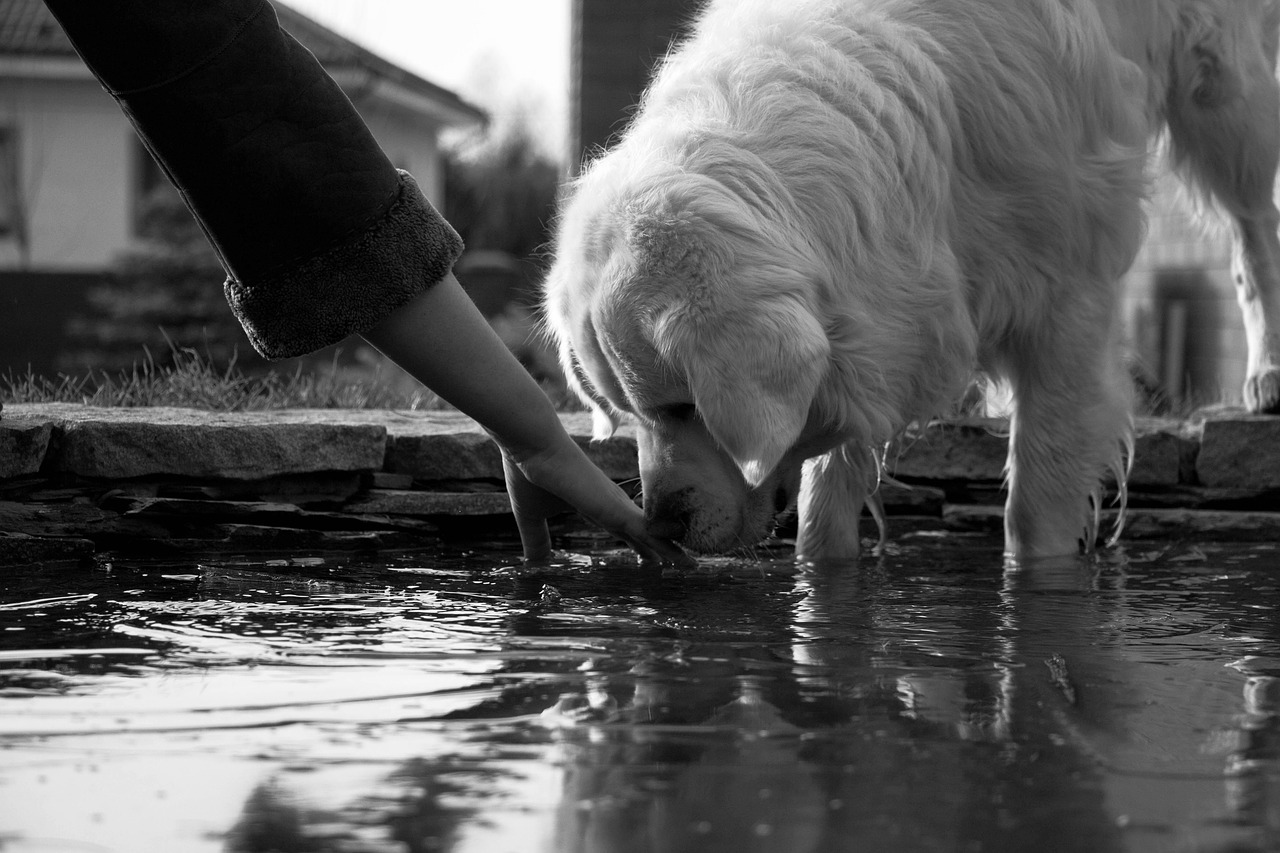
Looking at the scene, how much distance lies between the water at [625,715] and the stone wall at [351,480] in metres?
0.39

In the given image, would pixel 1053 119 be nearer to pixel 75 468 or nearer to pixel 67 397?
pixel 75 468

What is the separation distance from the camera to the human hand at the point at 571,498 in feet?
8.82

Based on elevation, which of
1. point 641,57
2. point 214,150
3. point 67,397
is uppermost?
point 641,57

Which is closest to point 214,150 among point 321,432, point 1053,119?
point 321,432

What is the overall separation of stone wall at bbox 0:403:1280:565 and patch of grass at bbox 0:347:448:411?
12.9 inches

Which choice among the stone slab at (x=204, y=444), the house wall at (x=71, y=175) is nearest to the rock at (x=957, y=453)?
the stone slab at (x=204, y=444)

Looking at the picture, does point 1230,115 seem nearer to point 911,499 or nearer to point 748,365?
point 911,499

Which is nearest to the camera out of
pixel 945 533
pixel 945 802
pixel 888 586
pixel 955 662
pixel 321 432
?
pixel 945 802

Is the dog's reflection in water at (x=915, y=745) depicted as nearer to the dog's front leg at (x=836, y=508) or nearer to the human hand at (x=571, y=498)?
the human hand at (x=571, y=498)

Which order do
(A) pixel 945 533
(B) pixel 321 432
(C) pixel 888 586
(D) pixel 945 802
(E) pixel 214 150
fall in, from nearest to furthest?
1. (D) pixel 945 802
2. (E) pixel 214 150
3. (C) pixel 888 586
4. (B) pixel 321 432
5. (A) pixel 945 533

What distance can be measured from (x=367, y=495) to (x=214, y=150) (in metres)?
1.32

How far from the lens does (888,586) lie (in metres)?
2.83

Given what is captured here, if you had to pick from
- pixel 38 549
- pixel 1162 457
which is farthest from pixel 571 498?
pixel 1162 457

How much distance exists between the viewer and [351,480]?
11.2 ft
